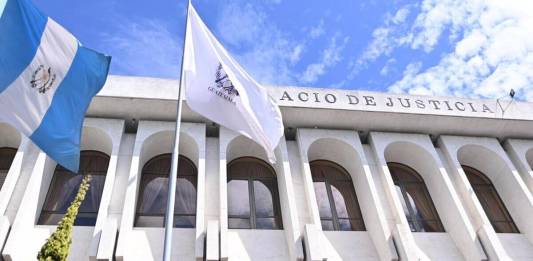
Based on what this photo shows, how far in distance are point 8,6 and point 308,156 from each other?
381 inches

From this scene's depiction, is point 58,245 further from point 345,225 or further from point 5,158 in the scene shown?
point 345,225

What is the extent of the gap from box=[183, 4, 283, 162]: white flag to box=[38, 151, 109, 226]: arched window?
18.0 feet

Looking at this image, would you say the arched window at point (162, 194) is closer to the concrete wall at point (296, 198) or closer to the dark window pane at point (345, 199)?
the concrete wall at point (296, 198)

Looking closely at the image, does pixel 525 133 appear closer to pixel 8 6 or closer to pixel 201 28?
pixel 201 28

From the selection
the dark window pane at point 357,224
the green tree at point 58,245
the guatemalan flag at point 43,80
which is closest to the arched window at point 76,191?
the green tree at point 58,245

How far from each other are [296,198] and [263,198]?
119cm

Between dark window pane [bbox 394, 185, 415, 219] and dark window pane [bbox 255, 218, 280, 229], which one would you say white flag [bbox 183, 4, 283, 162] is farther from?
dark window pane [bbox 394, 185, 415, 219]

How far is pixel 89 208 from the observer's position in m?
12.2

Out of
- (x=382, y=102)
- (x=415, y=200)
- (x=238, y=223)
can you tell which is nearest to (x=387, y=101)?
(x=382, y=102)

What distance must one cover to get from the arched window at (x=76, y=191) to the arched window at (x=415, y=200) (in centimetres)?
918

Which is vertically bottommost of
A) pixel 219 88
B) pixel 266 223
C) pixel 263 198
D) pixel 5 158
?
pixel 266 223

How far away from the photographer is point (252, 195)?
13344mm

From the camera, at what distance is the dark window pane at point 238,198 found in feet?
42.1

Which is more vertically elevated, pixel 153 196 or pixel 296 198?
pixel 153 196
